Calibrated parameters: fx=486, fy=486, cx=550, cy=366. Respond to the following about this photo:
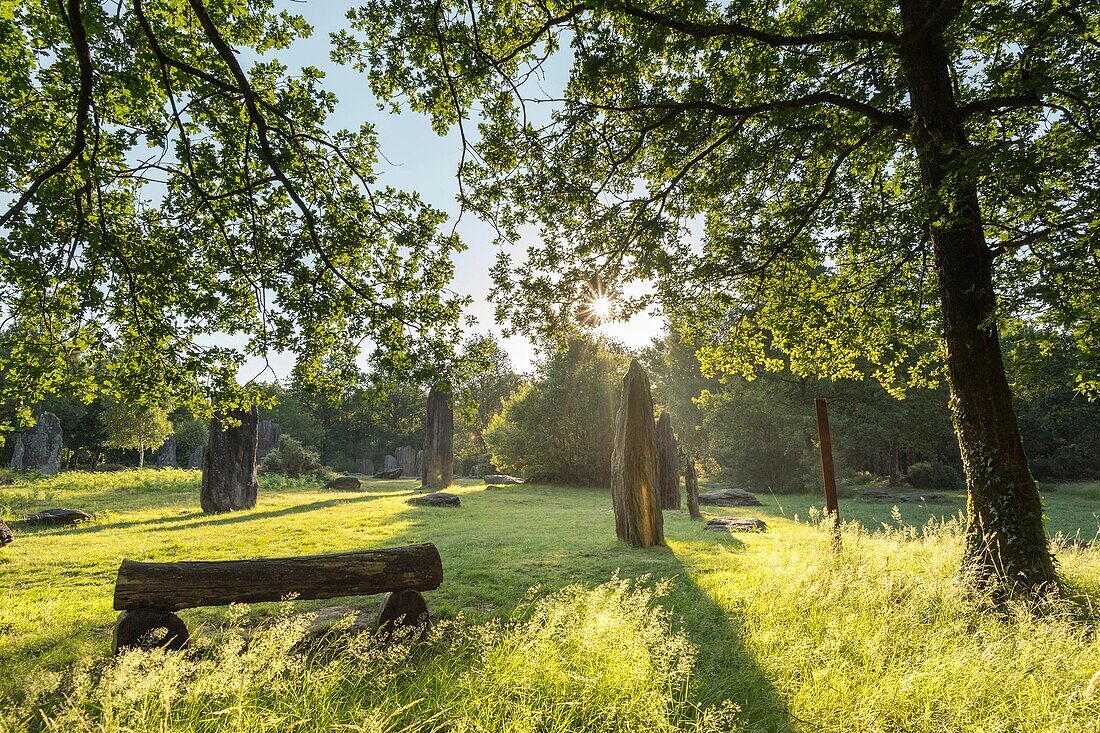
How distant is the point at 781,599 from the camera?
5.41 metres

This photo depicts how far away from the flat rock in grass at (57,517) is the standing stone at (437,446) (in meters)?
14.3

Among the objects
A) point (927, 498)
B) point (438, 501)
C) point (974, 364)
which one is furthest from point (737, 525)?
point (927, 498)

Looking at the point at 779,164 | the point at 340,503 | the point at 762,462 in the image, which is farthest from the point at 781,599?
the point at 762,462

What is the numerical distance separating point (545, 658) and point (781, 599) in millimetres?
3077

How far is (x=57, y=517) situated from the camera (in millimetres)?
11398

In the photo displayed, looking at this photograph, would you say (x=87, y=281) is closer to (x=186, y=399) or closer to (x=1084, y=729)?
(x=186, y=399)

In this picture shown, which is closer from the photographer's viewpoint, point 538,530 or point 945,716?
point 945,716

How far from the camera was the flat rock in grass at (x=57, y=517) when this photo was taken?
36.9ft

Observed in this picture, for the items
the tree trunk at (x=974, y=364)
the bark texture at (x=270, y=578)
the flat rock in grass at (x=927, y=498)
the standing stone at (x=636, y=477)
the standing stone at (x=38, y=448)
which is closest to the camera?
the bark texture at (x=270, y=578)

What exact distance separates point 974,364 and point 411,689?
23.5 ft

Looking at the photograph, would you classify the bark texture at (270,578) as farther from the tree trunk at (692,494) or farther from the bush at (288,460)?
the bush at (288,460)

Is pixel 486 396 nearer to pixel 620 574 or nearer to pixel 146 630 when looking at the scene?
pixel 620 574

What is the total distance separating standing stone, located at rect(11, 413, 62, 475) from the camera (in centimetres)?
2620

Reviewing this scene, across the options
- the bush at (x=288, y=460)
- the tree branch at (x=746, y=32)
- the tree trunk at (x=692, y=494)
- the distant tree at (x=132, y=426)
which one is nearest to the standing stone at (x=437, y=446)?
the bush at (x=288, y=460)
